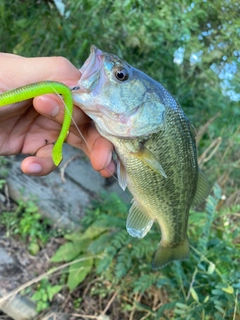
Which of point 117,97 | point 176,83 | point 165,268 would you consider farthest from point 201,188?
point 176,83

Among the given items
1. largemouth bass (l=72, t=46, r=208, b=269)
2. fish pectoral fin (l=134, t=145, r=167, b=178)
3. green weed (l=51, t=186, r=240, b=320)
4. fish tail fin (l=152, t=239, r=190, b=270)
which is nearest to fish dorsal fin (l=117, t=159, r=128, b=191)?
largemouth bass (l=72, t=46, r=208, b=269)

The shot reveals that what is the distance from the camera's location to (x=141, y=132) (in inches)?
47.3

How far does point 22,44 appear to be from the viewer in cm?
229

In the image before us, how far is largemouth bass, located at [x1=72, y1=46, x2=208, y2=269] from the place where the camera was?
3.69ft

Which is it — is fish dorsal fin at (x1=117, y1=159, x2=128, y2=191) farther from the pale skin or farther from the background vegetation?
the background vegetation

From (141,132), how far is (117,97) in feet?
0.47

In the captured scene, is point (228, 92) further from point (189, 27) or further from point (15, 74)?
point (15, 74)

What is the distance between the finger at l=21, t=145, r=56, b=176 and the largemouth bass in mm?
364

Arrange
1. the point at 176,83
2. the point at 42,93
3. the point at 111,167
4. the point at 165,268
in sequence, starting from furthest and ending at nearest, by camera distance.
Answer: the point at 176,83
the point at 165,268
the point at 111,167
the point at 42,93

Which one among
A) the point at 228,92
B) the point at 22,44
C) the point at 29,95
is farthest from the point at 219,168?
the point at 29,95

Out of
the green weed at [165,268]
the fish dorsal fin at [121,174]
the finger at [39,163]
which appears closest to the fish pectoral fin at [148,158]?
the fish dorsal fin at [121,174]

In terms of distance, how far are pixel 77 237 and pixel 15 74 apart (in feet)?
5.82

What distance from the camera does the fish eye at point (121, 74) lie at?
Result: 3.81 feet

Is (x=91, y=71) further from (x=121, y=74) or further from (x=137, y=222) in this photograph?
(x=137, y=222)
